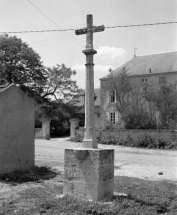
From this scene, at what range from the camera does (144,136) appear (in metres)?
24.5

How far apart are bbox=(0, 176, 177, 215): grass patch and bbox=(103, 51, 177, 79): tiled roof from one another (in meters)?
27.8

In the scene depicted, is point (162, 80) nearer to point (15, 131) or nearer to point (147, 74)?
point (147, 74)

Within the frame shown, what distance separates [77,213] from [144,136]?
1922cm

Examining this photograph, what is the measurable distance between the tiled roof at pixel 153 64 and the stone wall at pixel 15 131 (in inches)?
947

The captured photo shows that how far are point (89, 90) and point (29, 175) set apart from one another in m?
4.67

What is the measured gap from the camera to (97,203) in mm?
6320

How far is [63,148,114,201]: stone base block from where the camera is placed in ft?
21.7

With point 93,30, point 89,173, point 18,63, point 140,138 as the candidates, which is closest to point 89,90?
point 93,30

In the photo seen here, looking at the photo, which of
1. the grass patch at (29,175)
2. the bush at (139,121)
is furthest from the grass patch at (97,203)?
the bush at (139,121)

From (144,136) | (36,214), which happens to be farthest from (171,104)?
(36,214)

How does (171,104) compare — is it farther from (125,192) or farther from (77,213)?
(77,213)

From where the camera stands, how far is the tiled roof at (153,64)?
36.0 m

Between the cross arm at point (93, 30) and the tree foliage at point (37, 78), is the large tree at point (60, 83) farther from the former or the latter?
the cross arm at point (93, 30)

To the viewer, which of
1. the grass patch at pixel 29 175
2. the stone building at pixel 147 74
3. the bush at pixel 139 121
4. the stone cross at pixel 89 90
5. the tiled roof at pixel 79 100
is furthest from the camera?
the tiled roof at pixel 79 100
